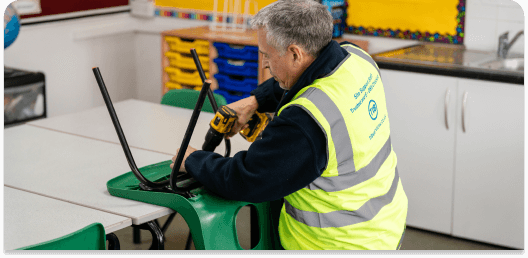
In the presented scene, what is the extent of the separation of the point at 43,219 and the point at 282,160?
70cm

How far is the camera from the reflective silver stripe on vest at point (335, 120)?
1.47 meters

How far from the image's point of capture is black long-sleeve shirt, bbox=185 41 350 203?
4.80ft

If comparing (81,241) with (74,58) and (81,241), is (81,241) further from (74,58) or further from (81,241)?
(74,58)

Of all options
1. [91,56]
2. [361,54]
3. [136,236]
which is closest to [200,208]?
[361,54]

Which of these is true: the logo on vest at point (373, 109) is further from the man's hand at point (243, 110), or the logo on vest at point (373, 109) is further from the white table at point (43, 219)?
the white table at point (43, 219)

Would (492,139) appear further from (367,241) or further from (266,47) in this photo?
(266,47)

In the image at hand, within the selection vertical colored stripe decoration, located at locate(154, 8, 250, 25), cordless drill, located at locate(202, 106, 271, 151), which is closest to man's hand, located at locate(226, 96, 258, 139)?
cordless drill, located at locate(202, 106, 271, 151)

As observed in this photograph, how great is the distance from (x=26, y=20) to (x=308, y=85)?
3136 mm

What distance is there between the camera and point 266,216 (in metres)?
1.96

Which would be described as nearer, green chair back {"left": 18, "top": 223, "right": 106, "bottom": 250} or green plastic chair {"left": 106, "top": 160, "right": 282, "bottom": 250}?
green chair back {"left": 18, "top": 223, "right": 106, "bottom": 250}

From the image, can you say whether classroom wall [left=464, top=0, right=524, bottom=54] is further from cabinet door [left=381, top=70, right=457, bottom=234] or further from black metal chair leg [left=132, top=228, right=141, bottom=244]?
black metal chair leg [left=132, top=228, right=141, bottom=244]

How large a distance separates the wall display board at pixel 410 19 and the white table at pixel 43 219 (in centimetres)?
260

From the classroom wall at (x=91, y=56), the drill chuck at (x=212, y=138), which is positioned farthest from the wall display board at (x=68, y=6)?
the drill chuck at (x=212, y=138)

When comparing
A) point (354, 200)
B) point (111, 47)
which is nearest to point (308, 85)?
point (354, 200)
